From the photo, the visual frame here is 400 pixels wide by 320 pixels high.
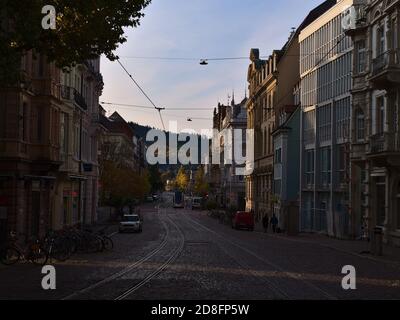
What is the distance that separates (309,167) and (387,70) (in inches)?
932

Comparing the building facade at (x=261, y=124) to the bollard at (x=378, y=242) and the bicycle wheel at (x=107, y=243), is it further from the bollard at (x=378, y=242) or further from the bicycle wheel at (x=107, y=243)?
the bollard at (x=378, y=242)

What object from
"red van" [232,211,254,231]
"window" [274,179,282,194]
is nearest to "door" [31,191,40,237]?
"red van" [232,211,254,231]

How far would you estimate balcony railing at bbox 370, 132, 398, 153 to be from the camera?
1468 inches

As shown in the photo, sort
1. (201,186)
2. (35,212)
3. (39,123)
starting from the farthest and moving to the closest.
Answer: (201,186), (35,212), (39,123)

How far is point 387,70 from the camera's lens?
36188mm

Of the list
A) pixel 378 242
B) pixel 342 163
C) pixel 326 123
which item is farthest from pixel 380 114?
pixel 326 123

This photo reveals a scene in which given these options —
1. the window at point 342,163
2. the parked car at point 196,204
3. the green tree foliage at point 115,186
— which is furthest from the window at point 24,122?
the parked car at point 196,204

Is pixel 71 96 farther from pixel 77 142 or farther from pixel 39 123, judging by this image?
pixel 39 123

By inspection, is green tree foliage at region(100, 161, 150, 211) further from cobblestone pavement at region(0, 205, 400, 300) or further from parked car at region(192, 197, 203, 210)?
parked car at region(192, 197, 203, 210)

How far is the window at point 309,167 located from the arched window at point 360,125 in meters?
11.8

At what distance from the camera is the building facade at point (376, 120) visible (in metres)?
37.4

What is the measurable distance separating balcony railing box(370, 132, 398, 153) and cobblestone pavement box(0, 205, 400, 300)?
6408 mm

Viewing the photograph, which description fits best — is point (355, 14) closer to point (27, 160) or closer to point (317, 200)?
point (317, 200)

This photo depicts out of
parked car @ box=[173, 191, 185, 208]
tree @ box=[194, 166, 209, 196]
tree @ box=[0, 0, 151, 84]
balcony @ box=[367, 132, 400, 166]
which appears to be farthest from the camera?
tree @ box=[194, 166, 209, 196]
